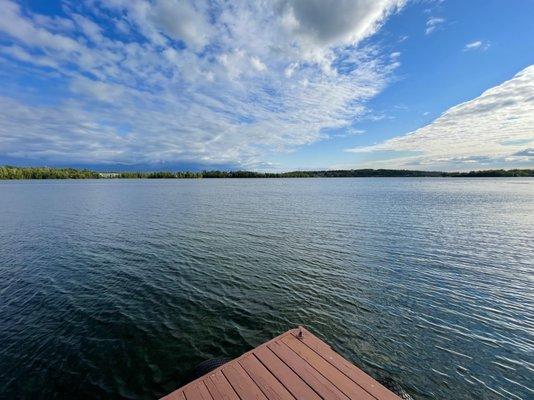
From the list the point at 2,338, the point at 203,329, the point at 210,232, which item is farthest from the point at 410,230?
the point at 2,338

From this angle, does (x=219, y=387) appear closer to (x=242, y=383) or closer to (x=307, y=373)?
(x=242, y=383)

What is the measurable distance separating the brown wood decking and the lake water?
8.93ft

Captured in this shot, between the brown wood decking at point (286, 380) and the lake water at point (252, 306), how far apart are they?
272 cm

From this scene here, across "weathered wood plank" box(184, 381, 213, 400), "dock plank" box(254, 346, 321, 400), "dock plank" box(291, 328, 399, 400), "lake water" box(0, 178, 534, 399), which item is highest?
"weathered wood plank" box(184, 381, 213, 400)

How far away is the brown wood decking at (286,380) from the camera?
24.3 ft

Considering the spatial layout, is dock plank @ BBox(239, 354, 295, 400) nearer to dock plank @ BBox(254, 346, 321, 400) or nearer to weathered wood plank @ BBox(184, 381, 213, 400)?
dock plank @ BBox(254, 346, 321, 400)

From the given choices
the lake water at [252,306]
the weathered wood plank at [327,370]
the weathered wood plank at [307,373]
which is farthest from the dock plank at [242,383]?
the lake water at [252,306]

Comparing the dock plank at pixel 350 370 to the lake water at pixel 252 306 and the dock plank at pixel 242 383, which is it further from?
the dock plank at pixel 242 383

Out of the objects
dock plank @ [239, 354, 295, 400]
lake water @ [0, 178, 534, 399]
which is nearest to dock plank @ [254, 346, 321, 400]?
dock plank @ [239, 354, 295, 400]

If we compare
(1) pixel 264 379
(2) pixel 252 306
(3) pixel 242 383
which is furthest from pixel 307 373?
(2) pixel 252 306

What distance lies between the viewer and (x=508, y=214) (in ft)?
158

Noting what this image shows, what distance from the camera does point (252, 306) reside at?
1519cm

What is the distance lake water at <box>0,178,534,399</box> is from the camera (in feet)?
33.8

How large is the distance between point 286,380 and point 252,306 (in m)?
7.42
